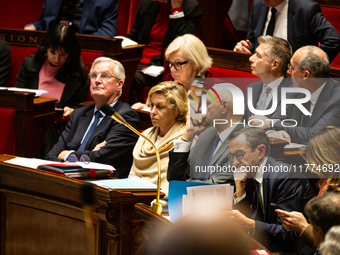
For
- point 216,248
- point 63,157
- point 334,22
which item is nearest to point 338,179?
point 216,248

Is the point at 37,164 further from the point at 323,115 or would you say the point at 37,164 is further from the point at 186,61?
the point at 323,115

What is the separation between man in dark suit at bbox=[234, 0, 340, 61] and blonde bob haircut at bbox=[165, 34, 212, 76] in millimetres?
424

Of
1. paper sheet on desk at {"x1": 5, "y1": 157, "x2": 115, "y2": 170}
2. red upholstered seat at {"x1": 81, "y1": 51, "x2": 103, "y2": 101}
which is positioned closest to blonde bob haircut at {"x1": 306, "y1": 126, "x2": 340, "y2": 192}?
paper sheet on desk at {"x1": 5, "y1": 157, "x2": 115, "y2": 170}

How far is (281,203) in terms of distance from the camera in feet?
6.37

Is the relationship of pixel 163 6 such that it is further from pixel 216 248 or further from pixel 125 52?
pixel 216 248

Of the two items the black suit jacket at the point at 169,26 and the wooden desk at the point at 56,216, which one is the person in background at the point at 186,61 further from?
the wooden desk at the point at 56,216

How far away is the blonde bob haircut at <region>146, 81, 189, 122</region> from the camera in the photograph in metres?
2.57

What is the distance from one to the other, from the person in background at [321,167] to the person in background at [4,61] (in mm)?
2737

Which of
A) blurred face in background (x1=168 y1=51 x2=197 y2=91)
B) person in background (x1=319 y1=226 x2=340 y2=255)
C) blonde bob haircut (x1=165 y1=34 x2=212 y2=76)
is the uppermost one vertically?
blonde bob haircut (x1=165 y1=34 x2=212 y2=76)

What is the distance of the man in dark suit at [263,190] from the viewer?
1892 millimetres

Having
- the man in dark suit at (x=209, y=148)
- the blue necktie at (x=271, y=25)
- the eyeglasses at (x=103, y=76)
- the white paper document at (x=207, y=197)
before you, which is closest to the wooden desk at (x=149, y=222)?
the white paper document at (x=207, y=197)

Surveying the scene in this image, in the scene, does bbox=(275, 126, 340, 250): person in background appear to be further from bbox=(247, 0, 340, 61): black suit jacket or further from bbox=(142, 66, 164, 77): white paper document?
bbox=(142, 66, 164, 77): white paper document

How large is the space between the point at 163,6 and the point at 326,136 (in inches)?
98.8

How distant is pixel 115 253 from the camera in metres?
2.02
